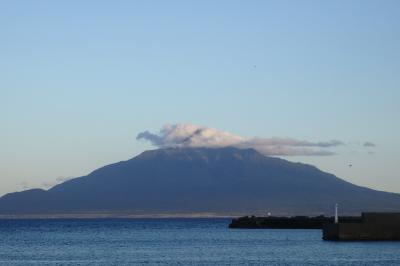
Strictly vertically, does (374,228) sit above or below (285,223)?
below

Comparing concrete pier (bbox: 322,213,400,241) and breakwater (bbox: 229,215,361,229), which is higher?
breakwater (bbox: 229,215,361,229)

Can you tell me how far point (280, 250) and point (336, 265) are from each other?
16334 millimetres

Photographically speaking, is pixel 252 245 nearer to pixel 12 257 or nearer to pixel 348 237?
pixel 348 237

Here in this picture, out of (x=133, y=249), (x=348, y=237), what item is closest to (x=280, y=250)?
(x=348, y=237)

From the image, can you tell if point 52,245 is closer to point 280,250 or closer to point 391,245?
point 280,250

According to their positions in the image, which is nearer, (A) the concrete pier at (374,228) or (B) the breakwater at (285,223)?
(A) the concrete pier at (374,228)

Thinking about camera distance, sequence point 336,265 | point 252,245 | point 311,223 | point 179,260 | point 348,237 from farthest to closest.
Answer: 1. point 311,223
2. point 252,245
3. point 348,237
4. point 179,260
5. point 336,265

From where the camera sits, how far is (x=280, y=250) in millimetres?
70250

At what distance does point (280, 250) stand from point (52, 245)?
20.8m

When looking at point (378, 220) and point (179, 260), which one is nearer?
point (179, 260)

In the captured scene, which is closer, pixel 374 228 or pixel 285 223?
pixel 374 228

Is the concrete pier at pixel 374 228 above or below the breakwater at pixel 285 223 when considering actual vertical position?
below

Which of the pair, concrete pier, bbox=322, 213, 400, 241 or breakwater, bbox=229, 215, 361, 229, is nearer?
concrete pier, bbox=322, 213, 400, 241

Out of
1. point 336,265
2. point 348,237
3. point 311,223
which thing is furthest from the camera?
point 311,223
